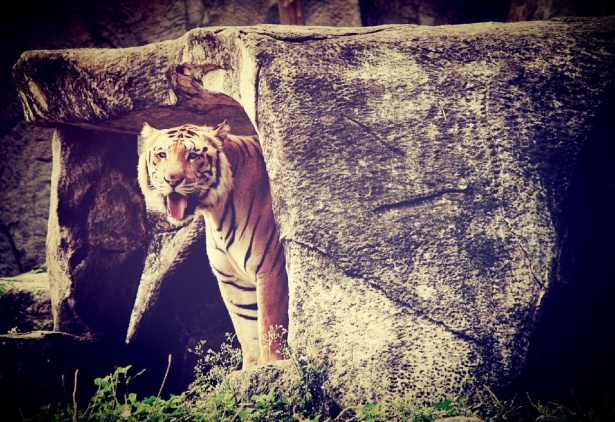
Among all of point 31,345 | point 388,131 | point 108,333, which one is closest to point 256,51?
point 388,131

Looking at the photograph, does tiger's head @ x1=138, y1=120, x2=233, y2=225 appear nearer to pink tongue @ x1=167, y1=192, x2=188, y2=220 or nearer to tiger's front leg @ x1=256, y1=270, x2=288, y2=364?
pink tongue @ x1=167, y1=192, x2=188, y2=220

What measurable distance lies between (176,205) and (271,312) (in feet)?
2.87

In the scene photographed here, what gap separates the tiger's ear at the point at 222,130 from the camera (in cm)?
396

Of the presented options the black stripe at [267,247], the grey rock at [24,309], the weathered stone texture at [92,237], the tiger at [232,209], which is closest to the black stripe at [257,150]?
the tiger at [232,209]

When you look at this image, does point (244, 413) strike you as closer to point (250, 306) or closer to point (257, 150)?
point (250, 306)

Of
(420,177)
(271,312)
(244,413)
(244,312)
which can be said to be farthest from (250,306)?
(420,177)

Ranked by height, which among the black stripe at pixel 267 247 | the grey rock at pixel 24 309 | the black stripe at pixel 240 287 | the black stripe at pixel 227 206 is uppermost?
the black stripe at pixel 227 206

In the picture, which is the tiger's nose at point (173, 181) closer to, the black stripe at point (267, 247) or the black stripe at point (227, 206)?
the black stripe at point (227, 206)

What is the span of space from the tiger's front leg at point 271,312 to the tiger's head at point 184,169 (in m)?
0.62

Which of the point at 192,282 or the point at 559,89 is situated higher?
the point at 559,89

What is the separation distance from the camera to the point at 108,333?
4.43m

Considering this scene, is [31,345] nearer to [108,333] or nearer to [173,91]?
[108,333]

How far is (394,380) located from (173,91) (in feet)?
7.19

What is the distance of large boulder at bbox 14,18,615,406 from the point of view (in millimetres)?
2898
